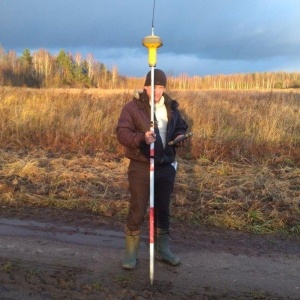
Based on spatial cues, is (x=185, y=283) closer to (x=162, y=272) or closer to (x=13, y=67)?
(x=162, y=272)

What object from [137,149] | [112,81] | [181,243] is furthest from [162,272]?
[112,81]

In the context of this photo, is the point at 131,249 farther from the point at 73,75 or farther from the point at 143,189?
the point at 73,75

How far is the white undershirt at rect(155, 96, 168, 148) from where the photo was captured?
15.7 ft

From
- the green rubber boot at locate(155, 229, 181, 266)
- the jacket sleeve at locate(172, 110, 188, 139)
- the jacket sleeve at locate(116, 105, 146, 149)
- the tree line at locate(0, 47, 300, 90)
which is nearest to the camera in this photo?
the jacket sleeve at locate(116, 105, 146, 149)

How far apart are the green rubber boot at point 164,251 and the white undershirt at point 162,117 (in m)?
1.09

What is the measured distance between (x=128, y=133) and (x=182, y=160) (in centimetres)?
590

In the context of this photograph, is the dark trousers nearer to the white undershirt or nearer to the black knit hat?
the white undershirt

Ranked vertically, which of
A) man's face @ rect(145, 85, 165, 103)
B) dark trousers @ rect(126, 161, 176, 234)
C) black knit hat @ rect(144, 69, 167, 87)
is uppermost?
black knit hat @ rect(144, 69, 167, 87)


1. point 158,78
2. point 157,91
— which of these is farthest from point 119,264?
point 158,78

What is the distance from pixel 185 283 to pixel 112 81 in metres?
30.2

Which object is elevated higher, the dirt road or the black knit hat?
the black knit hat

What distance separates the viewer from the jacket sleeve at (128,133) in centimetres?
449

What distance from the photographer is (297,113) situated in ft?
45.2

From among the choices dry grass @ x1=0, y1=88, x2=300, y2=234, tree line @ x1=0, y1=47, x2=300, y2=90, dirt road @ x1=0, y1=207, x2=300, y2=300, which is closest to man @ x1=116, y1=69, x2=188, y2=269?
dirt road @ x1=0, y1=207, x2=300, y2=300
